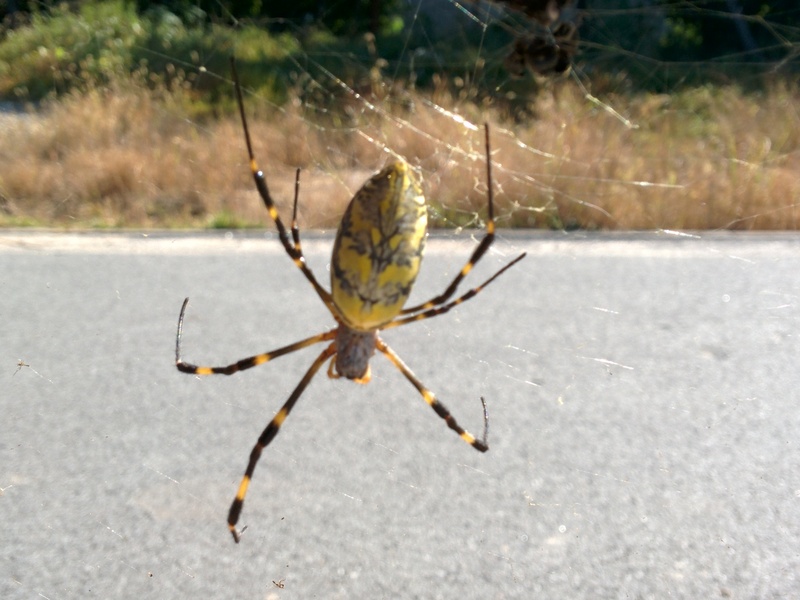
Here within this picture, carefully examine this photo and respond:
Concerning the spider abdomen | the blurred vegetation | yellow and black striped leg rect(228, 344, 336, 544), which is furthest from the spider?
yellow and black striped leg rect(228, 344, 336, 544)

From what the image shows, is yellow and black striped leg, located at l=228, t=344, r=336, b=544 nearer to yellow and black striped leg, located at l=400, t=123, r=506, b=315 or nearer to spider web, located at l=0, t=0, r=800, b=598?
spider web, located at l=0, t=0, r=800, b=598

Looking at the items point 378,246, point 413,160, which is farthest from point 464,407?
point 378,246

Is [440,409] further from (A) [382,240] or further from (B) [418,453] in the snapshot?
(B) [418,453]

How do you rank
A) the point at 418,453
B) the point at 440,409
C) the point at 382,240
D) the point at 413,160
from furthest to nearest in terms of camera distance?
the point at 418,453, the point at 413,160, the point at 440,409, the point at 382,240

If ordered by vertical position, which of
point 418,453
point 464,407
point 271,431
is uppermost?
point 271,431

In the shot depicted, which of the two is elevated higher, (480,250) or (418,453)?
(480,250)

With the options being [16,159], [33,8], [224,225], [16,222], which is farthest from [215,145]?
[224,225]

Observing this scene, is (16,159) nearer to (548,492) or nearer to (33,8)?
(33,8)

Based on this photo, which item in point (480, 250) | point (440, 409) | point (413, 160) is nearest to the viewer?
point (480, 250)
